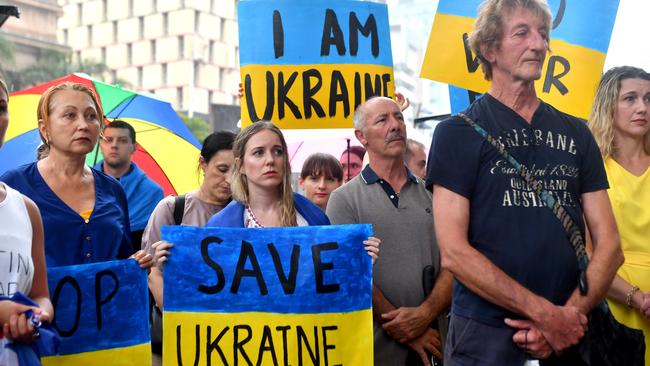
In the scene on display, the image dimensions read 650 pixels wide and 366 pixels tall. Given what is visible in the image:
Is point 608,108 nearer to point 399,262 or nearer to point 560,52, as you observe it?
point 399,262

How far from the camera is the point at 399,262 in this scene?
188 inches

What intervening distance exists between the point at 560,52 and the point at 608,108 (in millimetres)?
1454

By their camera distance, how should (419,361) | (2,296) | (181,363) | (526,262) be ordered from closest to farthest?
(2,296) → (526,262) → (181,363) → (419,361)

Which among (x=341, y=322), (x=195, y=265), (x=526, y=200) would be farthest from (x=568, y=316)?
(x=195, y=265)

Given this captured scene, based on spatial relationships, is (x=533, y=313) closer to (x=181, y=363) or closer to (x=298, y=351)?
(x=298, y=351)

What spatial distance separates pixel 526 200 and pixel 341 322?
1.16 meters

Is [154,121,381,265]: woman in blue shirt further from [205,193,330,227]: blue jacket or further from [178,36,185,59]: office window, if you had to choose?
[178,36,185,59]: office window

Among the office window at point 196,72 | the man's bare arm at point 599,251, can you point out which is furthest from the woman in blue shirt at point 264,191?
the office window at point 196,72

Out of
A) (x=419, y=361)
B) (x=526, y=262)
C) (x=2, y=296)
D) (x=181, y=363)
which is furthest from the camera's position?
(x=419, y=361)

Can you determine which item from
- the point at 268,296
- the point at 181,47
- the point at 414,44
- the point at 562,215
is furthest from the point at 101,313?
the point at 414,44

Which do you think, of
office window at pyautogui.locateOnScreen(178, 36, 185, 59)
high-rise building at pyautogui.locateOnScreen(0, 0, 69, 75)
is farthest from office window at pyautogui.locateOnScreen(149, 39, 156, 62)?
high-rise building at pyautogui.locateOnScreen(0, 0, 69, 75)

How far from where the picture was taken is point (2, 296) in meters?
3.28

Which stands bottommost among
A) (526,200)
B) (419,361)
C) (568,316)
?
(419,361)

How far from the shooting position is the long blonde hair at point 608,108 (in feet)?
15.4
